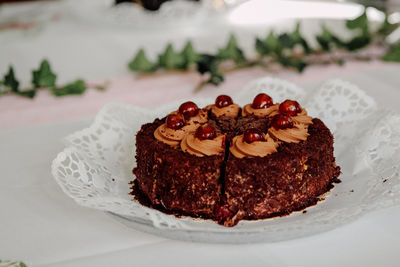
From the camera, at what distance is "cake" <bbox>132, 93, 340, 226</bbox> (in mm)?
1430

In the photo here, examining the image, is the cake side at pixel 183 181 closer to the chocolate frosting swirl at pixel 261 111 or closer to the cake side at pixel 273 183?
the cake side at pixel 273 183

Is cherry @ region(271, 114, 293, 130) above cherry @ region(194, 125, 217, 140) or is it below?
above

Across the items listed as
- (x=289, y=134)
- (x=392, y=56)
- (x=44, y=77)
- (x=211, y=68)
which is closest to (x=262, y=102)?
(x=289, y=134)

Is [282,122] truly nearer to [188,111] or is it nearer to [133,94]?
[188,111]

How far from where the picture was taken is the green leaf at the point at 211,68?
8.39ft

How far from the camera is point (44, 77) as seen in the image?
2539 millimetres

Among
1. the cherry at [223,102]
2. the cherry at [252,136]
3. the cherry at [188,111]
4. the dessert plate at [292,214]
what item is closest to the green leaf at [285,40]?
the dessert plate at [292,214]

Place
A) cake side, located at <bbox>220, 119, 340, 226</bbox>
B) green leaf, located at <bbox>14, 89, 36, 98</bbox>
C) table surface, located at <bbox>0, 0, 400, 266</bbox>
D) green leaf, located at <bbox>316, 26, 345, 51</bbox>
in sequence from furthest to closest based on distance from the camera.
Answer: green leaf, located at <bbox>316, 26, 345, 51</bbox>, green leaf, located at <bbox>14, 89, 36, 98</bbox>, cake side, located at <bbox>220, 119, 340, 226</bbox>, table surface, located at <bbox>0, 0, 400, 266</bbox>

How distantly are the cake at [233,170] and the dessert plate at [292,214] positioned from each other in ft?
0.16

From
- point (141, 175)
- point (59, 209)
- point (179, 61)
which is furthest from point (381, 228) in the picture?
point (179, 61)

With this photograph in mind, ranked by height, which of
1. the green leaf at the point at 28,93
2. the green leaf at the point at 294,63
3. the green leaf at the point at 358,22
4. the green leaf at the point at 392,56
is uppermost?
the green leaf at the point at 358,22

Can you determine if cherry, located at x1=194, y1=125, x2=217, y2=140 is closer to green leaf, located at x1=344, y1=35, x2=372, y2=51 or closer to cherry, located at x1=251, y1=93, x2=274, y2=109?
cherry, located at x1=251, y1=93, x2=274, y2=109

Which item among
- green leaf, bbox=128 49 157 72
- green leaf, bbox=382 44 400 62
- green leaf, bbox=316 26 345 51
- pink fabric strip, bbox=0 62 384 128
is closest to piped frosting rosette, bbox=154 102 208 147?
pink fabric strip, bbox=0 62 384 128

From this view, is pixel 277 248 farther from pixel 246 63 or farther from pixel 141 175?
pixel 246 63
